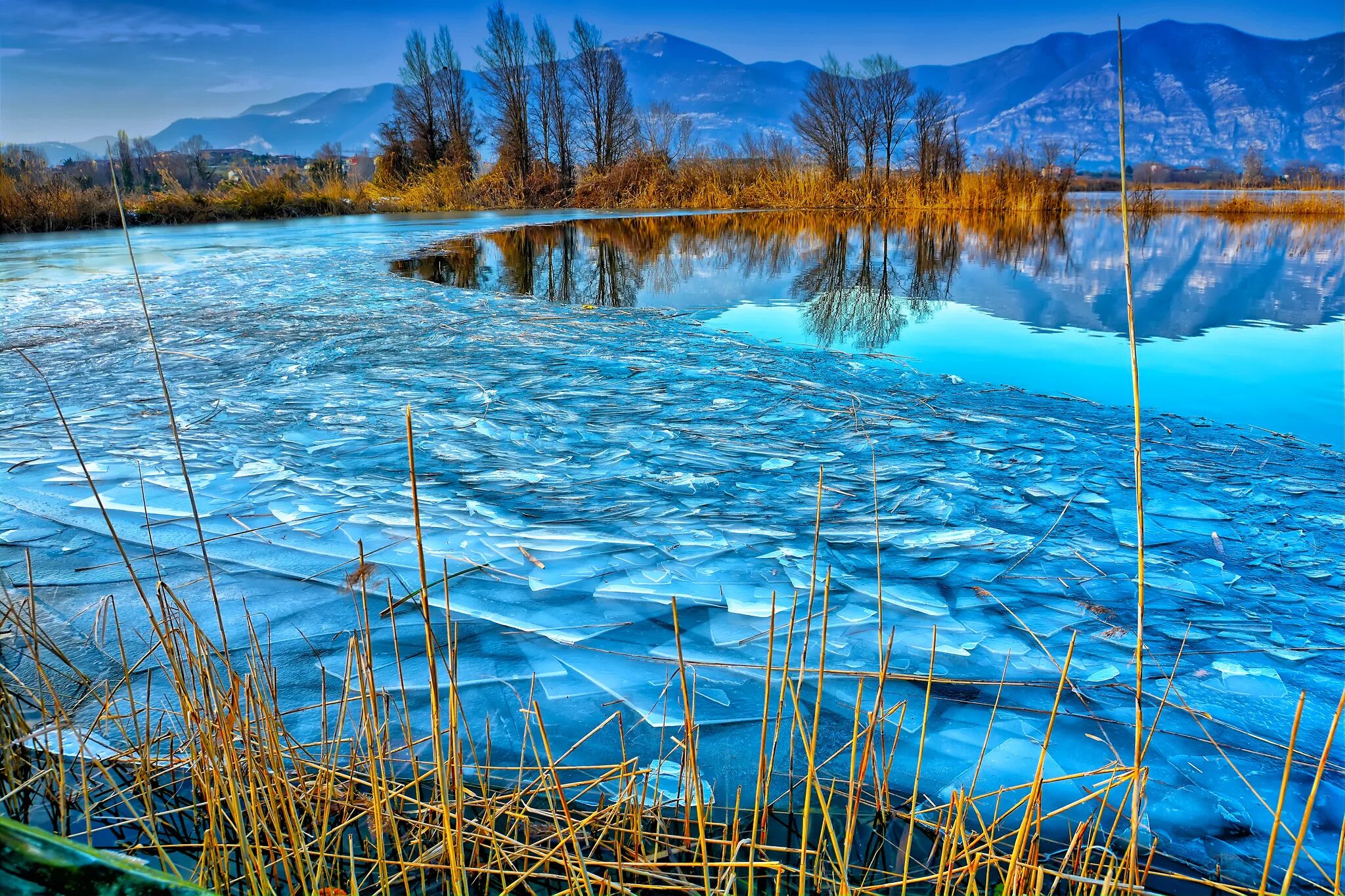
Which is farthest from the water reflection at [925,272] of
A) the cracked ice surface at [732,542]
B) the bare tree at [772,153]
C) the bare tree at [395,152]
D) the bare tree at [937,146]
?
the bare tree at [395,152]

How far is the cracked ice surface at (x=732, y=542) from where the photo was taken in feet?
4.23

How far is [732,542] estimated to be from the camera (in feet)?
6.23

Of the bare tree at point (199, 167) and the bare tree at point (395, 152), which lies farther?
the bare tree at point (395, 152)

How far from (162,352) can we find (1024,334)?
15.6 ft

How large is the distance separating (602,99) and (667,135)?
4.12 meters

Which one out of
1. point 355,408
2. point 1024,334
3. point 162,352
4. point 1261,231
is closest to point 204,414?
point 355,408

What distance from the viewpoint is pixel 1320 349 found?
13.7 ft

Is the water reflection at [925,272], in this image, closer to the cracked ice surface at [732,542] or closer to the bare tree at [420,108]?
the cracked ice surface at [732,542]

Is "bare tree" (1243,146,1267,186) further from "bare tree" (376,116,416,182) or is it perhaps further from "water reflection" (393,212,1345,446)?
"bare tree" (376,116,416,182)

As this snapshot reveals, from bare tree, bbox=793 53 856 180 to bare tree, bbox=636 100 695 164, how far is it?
2908 mm

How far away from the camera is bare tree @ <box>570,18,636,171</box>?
22.7 m

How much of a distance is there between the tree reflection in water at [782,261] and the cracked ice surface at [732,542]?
1896 mm

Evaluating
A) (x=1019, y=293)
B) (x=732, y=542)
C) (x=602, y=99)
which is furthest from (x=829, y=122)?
(x=732, y=542)

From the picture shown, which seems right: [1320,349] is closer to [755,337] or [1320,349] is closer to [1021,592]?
[755,337]
